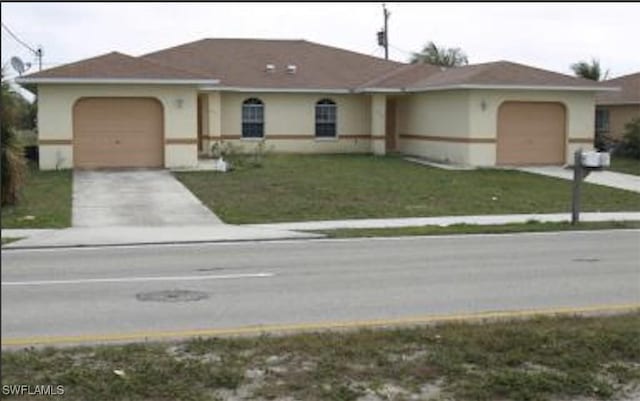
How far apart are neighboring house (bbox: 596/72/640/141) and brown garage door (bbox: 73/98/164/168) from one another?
66.1 feet

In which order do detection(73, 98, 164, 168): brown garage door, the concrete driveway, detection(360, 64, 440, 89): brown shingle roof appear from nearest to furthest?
1. the concrete driveway
2. detection(73, 98, 164, 168): brown garage door
3. detection(360, 64, 440, 89): brown shingle roof

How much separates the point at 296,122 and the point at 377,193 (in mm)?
15880

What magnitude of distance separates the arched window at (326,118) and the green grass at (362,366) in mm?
32316

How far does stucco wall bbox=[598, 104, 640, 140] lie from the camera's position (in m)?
40.7

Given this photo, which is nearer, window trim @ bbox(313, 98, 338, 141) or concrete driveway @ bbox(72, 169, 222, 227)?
concrete driveway @ bbox(72, 169, 222, 227)

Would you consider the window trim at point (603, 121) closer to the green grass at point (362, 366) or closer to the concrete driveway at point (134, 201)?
the concrete driveway at point (134, 201)

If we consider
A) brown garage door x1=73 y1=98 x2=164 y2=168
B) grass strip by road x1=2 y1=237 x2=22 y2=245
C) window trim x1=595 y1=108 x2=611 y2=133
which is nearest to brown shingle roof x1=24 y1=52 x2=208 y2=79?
brown garage door x1=73 y1=98 x2=164 y2=168

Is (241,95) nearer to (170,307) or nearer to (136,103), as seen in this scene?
(136,103)

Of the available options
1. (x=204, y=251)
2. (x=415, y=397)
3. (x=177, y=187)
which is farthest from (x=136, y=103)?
(x=415, y=397)

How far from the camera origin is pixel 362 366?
20.9 ft

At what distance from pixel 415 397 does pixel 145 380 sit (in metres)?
1.64

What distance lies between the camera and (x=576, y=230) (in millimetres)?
17328

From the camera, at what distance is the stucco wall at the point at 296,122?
1511 inches

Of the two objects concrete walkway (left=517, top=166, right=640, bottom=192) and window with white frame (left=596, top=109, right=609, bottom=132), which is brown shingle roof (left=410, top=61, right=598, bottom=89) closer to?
concrete walkway (left=517, top=166, right=640, bottom=192)
